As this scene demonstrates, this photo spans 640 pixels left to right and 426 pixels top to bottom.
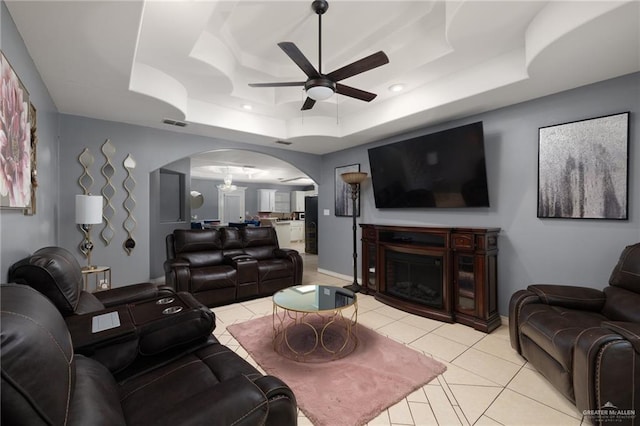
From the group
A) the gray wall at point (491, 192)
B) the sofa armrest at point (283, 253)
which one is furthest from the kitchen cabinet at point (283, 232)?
the gray wall at point (491, 192)

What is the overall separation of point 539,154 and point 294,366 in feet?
10.3

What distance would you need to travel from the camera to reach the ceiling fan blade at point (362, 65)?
1963 millimetres

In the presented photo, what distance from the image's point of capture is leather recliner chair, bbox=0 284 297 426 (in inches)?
25.6

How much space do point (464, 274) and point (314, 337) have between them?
5.97 ft

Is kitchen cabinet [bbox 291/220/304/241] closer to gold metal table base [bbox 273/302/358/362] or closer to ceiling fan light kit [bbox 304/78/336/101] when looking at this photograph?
gold metal table base [bbox 273/302/358/362]

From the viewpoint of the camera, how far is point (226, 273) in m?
3.72

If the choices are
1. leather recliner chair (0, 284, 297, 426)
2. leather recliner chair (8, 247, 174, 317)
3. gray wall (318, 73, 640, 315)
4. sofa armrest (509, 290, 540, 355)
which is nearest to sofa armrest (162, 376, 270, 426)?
leather recliner chair (0, 284, 297, 426)

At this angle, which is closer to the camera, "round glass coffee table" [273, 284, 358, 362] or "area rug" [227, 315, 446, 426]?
"area rug" [227, 315, 446, 426]

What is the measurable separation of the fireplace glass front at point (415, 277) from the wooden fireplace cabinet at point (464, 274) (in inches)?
3.3

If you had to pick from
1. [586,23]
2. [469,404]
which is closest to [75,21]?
[586,23]

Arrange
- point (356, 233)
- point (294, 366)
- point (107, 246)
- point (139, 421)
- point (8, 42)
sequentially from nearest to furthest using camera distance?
point (139, 421) → point (8, 42) → point (294, 366) → point (107, 246) → point (356, 233)

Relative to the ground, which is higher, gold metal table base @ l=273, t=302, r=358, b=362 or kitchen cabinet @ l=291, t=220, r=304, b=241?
kitchen cabinet @ l=291, t=220, r=304, b=241

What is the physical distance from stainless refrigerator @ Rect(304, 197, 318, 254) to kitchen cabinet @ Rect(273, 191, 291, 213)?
166 inches

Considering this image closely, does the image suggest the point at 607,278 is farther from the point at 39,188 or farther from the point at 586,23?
the point at 39,188
